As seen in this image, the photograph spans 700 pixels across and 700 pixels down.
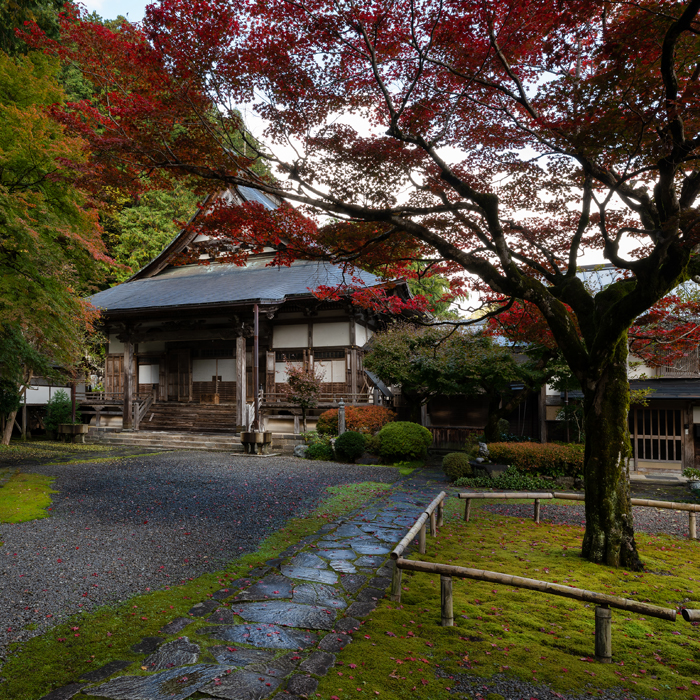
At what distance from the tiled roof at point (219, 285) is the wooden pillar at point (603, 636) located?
13158 mm

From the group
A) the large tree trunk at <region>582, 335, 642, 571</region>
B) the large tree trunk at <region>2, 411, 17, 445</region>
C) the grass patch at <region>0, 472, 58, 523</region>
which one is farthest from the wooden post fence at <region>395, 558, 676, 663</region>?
the large tree trunk at <region>2, 411, 17, 445</region>

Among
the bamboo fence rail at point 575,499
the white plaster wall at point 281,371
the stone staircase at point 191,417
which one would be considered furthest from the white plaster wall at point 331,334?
the bamboo fence rail at point 575,499

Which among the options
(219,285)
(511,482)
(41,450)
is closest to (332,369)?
(219,285)

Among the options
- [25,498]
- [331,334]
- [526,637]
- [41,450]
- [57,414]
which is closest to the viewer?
[526,637]

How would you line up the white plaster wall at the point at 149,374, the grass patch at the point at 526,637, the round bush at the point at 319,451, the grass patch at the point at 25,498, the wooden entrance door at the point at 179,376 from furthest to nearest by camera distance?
the white plaster wall at the point at 149,374
the wooden entrance door at the point at 179,376
the round bush at the point at 319,451
the grass patch at the point at 25,498
the grass patch at the point at 526,637

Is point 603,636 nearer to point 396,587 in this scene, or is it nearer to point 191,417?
point 396,587

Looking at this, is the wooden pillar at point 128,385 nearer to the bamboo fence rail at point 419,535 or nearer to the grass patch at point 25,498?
the grass patch at point 25,498

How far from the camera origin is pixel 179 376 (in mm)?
20875

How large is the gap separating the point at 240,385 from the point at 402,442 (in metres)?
6.57

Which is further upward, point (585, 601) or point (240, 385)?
point (240, 385)

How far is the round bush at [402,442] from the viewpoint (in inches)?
533

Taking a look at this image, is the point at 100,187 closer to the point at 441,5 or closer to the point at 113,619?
the point at 441,5

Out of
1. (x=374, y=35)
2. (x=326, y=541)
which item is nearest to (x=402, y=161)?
(x=374, y=35)

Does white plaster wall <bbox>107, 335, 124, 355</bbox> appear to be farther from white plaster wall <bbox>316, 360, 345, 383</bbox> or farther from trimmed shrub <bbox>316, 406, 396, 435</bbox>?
trimmed shrub <bbox>316, 406, 396, 435</bbox>
